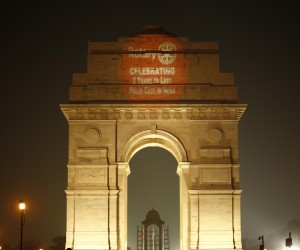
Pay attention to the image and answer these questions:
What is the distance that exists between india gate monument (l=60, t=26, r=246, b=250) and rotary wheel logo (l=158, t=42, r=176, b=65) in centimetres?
6

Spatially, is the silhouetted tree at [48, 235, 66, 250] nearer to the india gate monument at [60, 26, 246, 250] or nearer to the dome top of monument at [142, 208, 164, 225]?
the dome top of monument at [142, 208, 164, 225]

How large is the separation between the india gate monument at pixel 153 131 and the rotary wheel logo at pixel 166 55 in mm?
65

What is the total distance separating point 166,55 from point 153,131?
515 cm

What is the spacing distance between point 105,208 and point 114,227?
1.30 meters

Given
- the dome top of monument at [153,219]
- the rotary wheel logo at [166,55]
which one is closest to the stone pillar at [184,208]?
the rotary wheel logo at [166,55]

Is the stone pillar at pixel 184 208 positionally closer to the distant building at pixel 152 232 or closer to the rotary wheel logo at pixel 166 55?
the rotary wheel logo at pixel 166 55

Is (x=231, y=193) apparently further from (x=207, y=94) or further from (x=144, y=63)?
(x=144, y=63)

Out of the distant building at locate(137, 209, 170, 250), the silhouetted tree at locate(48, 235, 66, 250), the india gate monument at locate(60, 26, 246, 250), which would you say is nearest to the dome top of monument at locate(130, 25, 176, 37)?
the india gate monument at locate(60, 26, 246, 250)

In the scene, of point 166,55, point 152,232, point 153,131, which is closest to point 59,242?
point 152,232

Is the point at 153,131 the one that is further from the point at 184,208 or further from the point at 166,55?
the point at 184,208

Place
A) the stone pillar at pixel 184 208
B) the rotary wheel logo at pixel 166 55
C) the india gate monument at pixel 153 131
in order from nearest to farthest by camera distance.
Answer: the india gate monument at pixel 153 131 < the stone pillar at pixel 184 208 < the rotary wheel logo at pixel 166 55

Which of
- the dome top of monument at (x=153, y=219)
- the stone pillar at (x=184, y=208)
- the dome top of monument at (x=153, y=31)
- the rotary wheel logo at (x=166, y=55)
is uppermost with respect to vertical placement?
the dome top of monument at (x=153, y=31)

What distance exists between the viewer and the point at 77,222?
1893 inches

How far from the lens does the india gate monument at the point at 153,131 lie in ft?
158
